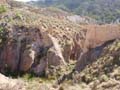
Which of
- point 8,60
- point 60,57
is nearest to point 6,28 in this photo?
point 8,60

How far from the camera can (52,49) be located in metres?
56.8

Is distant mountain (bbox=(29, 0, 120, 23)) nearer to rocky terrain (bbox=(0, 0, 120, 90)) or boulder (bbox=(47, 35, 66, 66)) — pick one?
rocky terrain (bbox=(0, 0, 120, 90))

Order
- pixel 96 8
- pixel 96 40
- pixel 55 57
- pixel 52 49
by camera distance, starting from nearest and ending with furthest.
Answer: pixel 96 40
pixel 55 57
pixel 52 49
pixel 96 8

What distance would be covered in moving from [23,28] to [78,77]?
24717 millimetres

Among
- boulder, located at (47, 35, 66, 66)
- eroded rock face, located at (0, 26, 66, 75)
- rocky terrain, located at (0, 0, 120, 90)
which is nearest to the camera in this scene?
rocky terrain, located at (0, 0, 120, 90)

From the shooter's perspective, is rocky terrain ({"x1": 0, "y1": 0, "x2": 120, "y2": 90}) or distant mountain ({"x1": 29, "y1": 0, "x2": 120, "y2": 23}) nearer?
rocky terrain ({"x1": 0, "y1": 0, "x2": 120, "y2": 90})

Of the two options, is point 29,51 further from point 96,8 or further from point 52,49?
point 96,8

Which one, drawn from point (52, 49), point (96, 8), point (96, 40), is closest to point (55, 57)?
point (52, 49)

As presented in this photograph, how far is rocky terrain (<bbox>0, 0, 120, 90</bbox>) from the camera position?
128 ft

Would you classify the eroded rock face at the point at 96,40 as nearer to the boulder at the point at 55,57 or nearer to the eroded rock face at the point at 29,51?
the boulder at the point at 55,57

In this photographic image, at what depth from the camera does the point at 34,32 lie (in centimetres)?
5884

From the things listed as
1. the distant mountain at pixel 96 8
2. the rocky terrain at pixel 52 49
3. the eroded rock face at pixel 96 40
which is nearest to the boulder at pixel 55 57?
the rocky terrain at pixel 52 49

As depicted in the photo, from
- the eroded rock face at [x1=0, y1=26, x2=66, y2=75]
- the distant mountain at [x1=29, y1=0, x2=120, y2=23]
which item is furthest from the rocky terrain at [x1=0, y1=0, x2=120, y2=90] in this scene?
the distant mountain at [x1=29, y1=0, x2=120, y2=23]

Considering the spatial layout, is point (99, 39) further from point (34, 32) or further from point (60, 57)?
point (34, 32)
